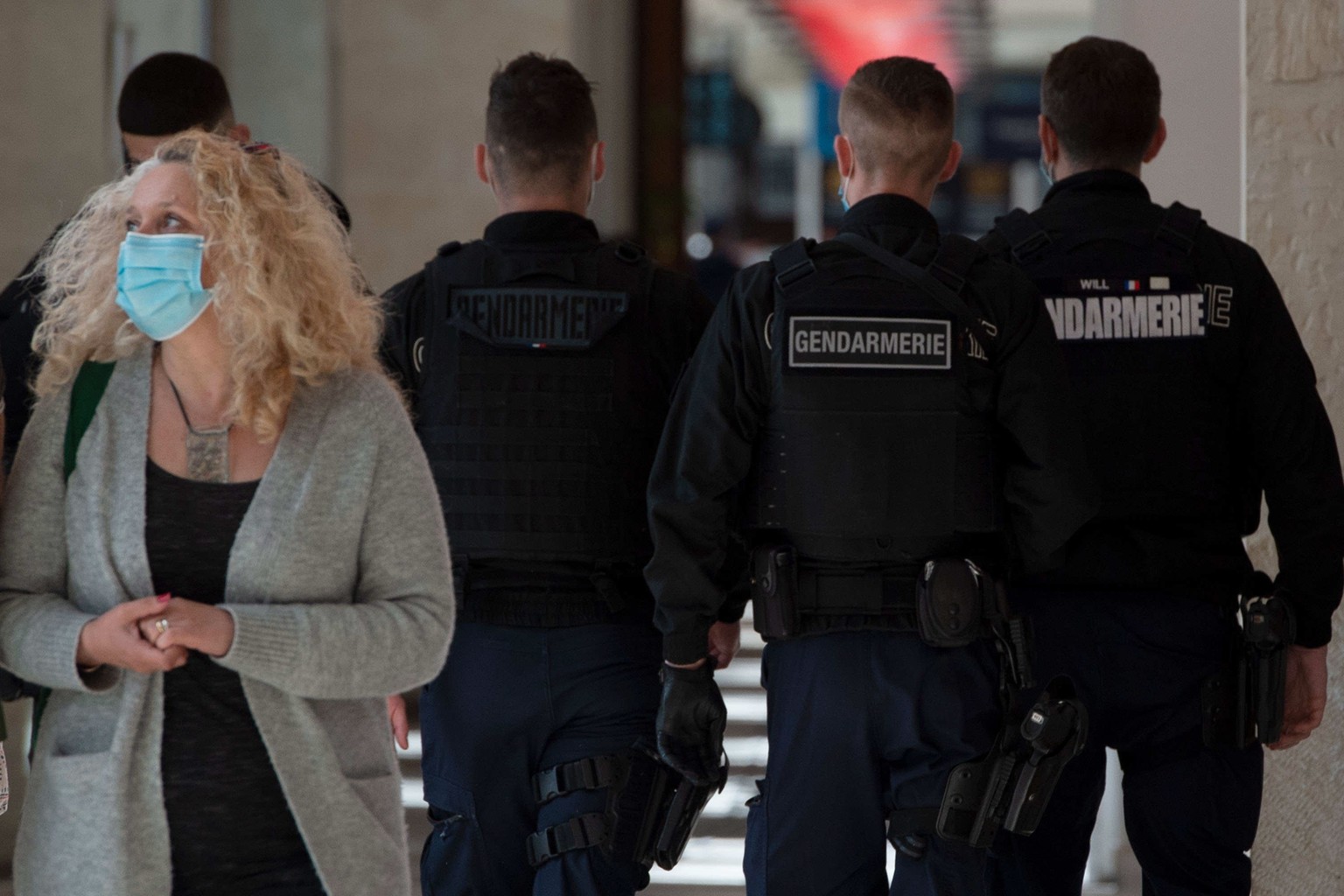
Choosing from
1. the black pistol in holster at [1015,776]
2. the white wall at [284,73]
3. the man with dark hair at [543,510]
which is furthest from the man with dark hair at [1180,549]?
the white wall at [284,73]

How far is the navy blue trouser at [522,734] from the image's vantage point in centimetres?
287

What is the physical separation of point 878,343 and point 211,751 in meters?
1.24

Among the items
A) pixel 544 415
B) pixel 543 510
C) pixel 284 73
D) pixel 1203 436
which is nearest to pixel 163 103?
pixel 544 415

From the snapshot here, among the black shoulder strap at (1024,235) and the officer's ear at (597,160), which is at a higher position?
the officer's ear at (597,160)

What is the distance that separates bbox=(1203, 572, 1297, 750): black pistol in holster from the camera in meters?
2.88

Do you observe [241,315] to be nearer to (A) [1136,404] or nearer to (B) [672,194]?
(A) [1136,404]

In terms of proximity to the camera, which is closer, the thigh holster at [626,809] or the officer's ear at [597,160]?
the thigh holster at [626,809]

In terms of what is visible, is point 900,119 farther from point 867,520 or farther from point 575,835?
point 575,835

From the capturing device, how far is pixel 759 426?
2.73 meters

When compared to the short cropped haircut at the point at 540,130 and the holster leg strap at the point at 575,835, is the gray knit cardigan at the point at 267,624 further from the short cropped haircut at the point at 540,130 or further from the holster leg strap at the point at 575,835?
the short cropped haircut at the point at 540,130

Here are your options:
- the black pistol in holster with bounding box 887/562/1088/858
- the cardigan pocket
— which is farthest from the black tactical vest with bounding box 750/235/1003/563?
the cardigan pocket

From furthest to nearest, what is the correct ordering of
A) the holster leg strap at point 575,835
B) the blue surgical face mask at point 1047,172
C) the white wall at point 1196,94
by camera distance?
the white wall at point 1196,94 → the blue surgical face mask at point 1047,172 → the holster leg strap at point 575,835

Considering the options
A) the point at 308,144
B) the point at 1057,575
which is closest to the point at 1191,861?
the point at 1057,575

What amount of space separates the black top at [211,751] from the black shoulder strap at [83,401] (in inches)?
3.9
